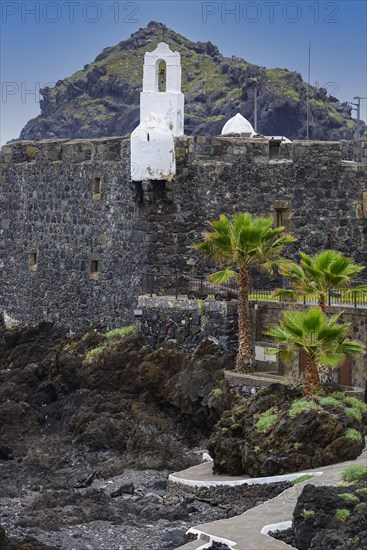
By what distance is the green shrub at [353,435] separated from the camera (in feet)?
81.1

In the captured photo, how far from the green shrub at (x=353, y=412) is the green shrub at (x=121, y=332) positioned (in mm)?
9512

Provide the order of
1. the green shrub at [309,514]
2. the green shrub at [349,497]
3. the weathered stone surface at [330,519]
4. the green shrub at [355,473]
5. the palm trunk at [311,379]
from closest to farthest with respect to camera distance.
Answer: the weathered stone surface at [330,519] → the green shrub at [309,514] → the green shrub at [349,497] → the green shrub at [355,473] → the palm trunk at [311,379]

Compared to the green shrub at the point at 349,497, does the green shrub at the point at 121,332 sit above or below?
above

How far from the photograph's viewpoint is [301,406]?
25.6 meters

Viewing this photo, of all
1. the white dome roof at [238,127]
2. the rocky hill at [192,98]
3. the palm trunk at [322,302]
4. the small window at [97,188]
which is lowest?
the palm trunk at [322,302]

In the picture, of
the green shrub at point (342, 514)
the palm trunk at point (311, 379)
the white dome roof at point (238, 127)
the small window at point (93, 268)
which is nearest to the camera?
the green shrub at point (342, 514)

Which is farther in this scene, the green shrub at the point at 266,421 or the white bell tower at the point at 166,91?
the white bell tower at the point at 166,91

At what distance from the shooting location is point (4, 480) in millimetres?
29094

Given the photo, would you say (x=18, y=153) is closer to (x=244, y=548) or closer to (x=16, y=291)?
(x=16, y=291)

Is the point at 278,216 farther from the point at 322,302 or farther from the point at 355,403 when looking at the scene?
the point at 355,403

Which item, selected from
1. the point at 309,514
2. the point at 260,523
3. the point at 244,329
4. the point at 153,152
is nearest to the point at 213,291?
the point at 244,329

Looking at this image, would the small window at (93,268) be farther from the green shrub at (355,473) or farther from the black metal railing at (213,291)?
the green shrub at (355,473)

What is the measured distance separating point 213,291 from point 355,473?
36.2 feet

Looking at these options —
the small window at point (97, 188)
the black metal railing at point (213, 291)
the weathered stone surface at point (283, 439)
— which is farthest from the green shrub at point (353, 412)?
the small window at point (97, 188)
